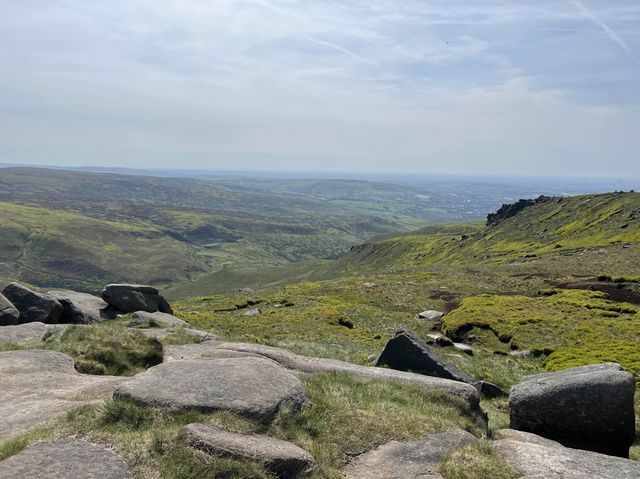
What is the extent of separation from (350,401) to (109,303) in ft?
118

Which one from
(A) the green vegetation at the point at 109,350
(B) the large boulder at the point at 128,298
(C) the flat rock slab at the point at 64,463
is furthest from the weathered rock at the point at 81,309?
(C) the flat rock slab at the point at 64,463

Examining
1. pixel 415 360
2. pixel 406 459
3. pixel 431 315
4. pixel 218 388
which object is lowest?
pixel 431 315

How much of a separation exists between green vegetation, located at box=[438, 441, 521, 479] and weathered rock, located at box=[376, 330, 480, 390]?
1041cm

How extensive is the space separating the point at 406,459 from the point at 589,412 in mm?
8398

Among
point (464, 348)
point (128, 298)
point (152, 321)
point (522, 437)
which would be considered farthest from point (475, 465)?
point (128, 298)

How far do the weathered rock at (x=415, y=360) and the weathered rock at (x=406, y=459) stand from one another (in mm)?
8941

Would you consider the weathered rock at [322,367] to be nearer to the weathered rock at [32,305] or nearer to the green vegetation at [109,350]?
the green vegetation at [109,350]

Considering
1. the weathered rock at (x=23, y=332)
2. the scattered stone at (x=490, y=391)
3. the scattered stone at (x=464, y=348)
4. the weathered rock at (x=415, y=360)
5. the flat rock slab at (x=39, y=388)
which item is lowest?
the scattered stone at (x=464, y=348)

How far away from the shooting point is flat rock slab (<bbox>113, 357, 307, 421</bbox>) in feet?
46.5

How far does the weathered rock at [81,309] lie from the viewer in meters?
39.3

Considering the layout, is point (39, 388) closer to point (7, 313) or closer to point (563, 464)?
point (563, 464)

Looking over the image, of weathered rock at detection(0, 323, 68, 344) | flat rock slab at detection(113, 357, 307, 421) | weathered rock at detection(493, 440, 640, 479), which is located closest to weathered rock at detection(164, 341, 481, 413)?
flat rock slab at detection(113, 357, 307, 421)

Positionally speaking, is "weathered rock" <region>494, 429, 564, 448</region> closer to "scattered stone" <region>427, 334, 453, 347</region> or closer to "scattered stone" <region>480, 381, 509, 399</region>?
"scattered stone" <region>480, 381, 509, 399</region>

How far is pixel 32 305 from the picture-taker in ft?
118
